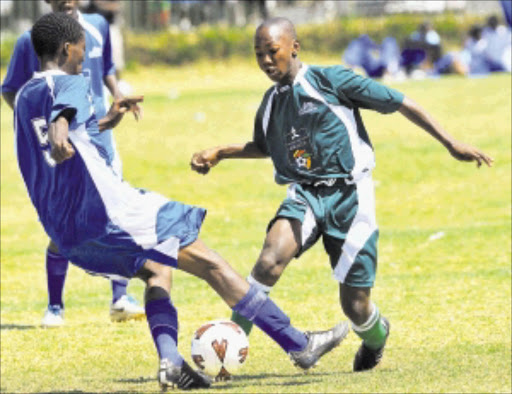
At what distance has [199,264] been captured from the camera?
6539 mm

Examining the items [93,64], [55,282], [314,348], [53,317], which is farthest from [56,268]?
[314,348]

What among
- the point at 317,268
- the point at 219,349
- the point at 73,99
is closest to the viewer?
the point at 73,99

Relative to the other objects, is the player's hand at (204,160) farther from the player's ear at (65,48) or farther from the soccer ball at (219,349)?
the player's ear at (65,48)

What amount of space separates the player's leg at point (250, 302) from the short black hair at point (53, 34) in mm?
1223

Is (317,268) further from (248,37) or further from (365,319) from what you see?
(248,37)

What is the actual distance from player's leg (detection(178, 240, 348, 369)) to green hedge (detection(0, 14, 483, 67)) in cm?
2596

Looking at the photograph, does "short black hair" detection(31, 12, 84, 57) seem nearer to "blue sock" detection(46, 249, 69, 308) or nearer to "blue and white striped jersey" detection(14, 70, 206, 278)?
"blue and white striped jersey" detection(14, 70, 206, 278)

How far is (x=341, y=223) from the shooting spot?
708 centimetres

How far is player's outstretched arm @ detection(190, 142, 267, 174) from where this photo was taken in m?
7.23

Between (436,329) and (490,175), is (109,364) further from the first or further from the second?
(490,175)

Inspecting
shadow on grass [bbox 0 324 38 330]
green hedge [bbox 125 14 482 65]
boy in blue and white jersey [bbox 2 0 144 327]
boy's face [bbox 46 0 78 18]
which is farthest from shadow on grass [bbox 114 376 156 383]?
green hedge [bbox 125 14 482 65]

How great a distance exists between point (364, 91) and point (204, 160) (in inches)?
39.1

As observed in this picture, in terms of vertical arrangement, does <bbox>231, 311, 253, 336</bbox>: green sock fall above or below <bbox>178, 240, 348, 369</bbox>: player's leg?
below

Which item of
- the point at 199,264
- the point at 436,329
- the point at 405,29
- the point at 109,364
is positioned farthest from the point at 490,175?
the point at 405,29
